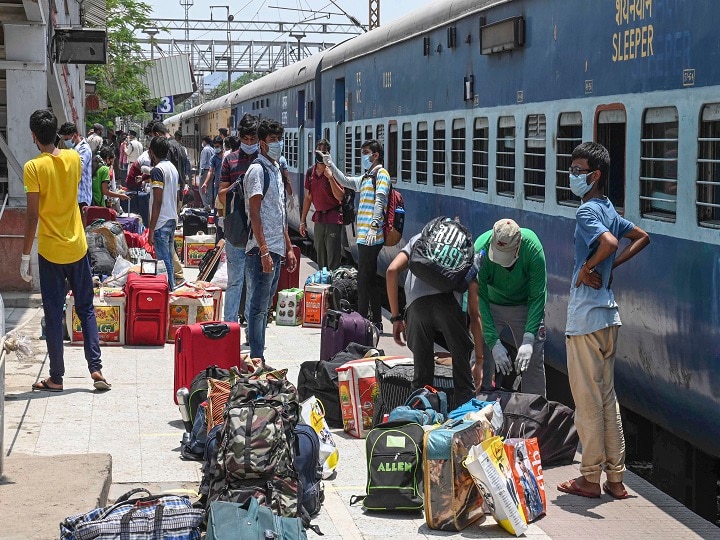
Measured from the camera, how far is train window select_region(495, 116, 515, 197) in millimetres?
10867

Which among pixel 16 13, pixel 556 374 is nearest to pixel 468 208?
pixel 556 374

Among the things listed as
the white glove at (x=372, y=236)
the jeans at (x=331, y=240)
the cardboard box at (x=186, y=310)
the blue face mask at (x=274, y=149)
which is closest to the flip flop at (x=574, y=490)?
the blue face mask at (x=274, y=149)

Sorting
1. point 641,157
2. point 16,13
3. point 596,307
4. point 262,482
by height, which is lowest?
point 262,482

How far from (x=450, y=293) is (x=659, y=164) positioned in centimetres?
146

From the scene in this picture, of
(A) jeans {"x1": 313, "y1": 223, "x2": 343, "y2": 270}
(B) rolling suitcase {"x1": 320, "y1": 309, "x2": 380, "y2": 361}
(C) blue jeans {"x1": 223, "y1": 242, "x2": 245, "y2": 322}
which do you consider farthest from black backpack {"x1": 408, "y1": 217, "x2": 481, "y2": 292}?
(A) jeans {"x1": 313, "y1": 223, "x2": 343, "y2": 270}

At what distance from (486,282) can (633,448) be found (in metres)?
2.20

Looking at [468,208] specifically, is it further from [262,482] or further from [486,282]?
[262,482]

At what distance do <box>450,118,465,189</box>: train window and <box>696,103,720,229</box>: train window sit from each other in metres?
5.49

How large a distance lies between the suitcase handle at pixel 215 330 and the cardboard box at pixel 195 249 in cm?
965

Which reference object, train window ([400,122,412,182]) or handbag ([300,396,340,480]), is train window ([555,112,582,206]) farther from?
train window ([400,122,412,182])

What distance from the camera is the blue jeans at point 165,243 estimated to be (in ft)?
45.0

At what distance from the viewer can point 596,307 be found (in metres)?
6.99

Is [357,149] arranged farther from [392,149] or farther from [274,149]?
[274,149]

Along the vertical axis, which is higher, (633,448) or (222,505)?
(222,505)
